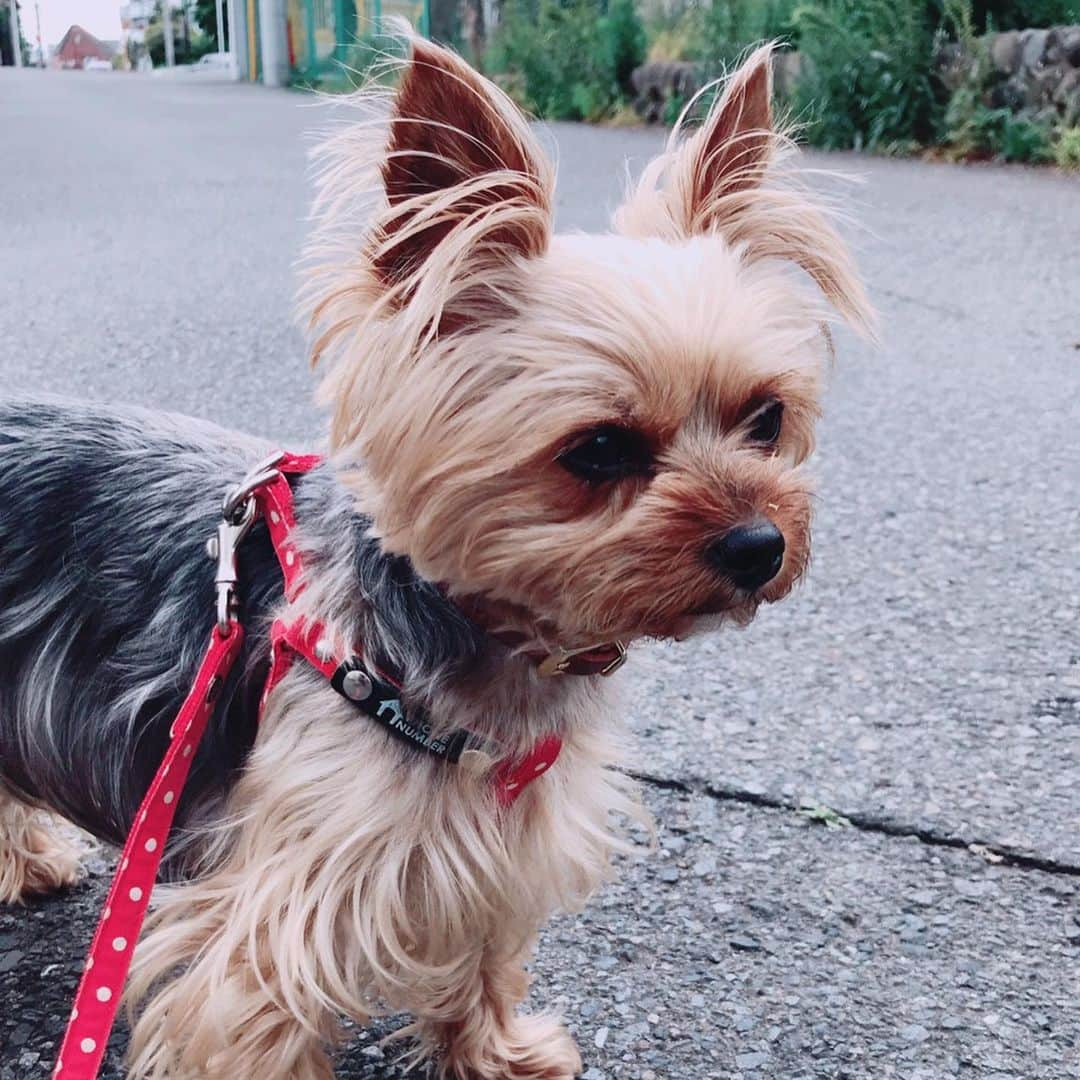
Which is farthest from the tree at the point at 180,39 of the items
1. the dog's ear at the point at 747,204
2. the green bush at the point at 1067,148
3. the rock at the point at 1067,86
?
the dog's ear at the point at 747,204

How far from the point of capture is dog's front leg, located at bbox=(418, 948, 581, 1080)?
232cm

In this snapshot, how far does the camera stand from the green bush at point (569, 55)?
17.7 metres

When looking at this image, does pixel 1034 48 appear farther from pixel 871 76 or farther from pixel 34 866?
pixel 34 866

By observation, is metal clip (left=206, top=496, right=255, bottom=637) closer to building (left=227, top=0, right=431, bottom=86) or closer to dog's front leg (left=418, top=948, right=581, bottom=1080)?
dog's front leg (left=418, top=948, right=581, bottom=1080)

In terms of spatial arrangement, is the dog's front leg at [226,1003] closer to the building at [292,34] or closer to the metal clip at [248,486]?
the metal clip at [248,486]

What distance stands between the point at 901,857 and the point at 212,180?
35.5ft

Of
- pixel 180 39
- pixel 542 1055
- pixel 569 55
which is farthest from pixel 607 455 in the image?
pixel 180 39

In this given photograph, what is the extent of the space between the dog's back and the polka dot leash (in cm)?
9

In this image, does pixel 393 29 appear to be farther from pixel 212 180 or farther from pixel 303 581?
pixel 212 180

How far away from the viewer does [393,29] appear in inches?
73.9

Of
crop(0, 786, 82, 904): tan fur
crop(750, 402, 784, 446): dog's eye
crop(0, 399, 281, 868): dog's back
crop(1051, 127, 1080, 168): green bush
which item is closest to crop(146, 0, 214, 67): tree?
crop(1051, 127, 1080, 168): green bush

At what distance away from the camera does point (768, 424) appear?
6.85ft

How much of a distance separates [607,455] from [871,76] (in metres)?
11.4

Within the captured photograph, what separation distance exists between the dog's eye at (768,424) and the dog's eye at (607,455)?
215mm
